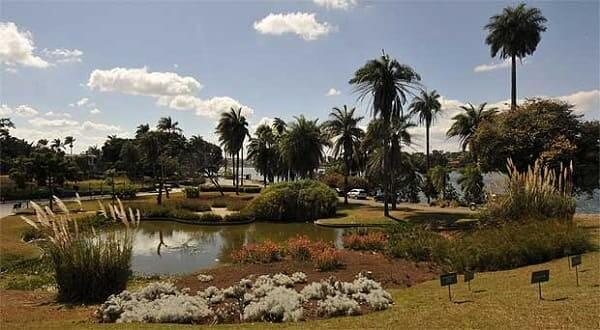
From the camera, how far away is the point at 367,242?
1891cm

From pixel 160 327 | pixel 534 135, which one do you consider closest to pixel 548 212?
pixel 534 135

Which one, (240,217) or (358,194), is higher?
(358,194)

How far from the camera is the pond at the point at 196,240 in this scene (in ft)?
60.6

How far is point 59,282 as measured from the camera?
38.2 feet

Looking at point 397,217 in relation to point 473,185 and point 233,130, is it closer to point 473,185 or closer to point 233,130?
point 473,185

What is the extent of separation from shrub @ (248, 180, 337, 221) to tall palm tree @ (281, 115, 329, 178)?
9235mm

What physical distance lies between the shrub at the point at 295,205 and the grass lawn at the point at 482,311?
76.4 ft

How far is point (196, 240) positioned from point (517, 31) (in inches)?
1076

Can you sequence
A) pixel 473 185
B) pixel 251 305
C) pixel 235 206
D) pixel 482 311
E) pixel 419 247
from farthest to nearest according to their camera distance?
pixel 235 206
pixel 473 185
pixel 419 247
pixel 251 305
pixel 482 311

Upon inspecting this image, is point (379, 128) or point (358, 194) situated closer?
point (379, 128)

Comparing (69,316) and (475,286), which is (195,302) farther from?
(475,286)

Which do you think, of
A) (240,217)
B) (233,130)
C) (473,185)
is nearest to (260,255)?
(240,217)

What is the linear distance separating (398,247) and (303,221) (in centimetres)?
1741

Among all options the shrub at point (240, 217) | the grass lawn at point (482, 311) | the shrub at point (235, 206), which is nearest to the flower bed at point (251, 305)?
the grass lawn at point (482, 311)
